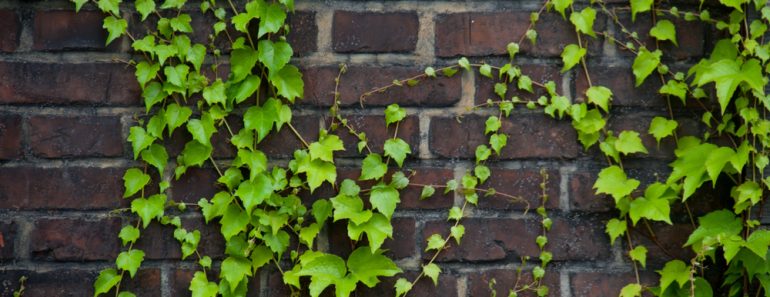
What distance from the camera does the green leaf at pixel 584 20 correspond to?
1.48 meters

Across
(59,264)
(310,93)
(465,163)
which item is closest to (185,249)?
(59,264)

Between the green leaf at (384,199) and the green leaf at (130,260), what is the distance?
437 mm

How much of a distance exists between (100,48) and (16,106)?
0.60 feet

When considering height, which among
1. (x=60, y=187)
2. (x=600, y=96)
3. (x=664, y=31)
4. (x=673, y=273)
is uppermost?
(x=664, y=31)

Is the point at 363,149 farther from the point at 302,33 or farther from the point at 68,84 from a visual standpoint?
the point at 68,84

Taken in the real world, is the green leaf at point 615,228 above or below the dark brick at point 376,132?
below

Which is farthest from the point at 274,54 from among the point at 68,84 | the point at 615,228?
the point at 615,228

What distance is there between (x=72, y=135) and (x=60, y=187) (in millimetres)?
98

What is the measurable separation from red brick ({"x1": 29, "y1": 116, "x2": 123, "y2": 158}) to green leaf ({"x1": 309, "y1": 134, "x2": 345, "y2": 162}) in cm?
36

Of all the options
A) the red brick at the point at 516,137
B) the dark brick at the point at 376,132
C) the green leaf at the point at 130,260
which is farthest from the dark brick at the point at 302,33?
the green leaf at the point at 130,260

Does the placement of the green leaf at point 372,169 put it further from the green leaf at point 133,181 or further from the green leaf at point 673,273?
the green leaf at point 673,273

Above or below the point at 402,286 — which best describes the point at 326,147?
above

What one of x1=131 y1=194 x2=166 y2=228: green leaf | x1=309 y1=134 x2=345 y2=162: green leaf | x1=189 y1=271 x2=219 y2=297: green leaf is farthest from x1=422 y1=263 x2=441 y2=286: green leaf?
x1=131 y1=194 x2=166 y2=228: green leaf

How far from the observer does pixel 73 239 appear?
1472 millimetres
